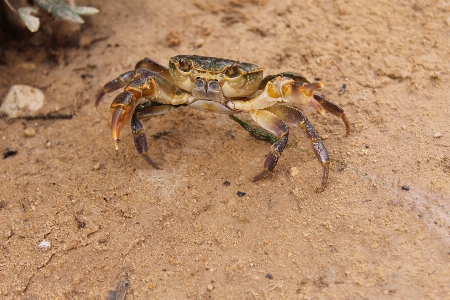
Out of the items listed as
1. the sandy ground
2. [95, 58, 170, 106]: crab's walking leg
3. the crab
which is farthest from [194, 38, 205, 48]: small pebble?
the crab

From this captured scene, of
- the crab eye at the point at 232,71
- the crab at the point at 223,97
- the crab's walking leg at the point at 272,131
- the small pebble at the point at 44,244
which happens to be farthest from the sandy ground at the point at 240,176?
the crab eye at the point at 232,71

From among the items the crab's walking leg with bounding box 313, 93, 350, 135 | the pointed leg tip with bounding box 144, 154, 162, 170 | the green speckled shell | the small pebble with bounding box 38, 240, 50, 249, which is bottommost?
the small pebble with bounding box 38, 240, 50, 249

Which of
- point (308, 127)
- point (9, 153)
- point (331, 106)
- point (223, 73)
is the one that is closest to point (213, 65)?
point (223, 73)

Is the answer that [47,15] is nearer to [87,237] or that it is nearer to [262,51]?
[262,51]

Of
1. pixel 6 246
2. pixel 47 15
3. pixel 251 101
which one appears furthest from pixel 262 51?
pixel 6 246

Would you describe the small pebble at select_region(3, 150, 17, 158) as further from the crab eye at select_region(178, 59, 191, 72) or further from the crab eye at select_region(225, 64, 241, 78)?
the crab eye at select_region(225, 64, 241, 78)

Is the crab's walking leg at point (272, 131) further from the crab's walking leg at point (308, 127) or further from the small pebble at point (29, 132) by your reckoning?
the small pebble at point (29, 132)
